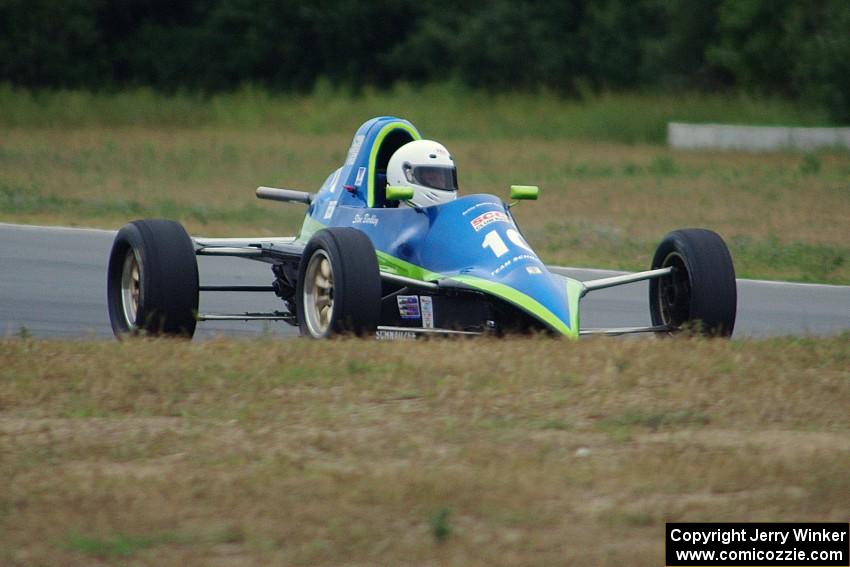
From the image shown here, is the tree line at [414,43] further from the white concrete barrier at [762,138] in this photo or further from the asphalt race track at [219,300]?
the asphalt race track at [219,300]

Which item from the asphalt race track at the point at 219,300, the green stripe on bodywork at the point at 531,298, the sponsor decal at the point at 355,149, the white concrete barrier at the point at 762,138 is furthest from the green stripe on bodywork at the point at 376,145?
the white concrete barrier at the point at 762,138

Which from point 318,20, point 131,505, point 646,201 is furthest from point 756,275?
point 318,20


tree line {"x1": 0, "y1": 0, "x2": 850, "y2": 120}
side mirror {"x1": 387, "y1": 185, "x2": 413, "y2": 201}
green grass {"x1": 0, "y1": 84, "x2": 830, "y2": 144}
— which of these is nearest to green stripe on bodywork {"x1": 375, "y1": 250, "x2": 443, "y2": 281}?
side mirror {"x1": 387, "y1": 185, "x2": 413, "y2": 201}

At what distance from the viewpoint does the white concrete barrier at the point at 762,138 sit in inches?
1082

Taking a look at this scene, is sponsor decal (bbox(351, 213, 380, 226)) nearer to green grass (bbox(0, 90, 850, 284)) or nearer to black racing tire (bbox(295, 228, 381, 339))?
black racing tire (bbox(295, 228, 381, 339))

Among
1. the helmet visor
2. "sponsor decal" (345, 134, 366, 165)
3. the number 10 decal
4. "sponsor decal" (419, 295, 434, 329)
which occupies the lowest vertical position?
"sponsor decal" (419, 295, 434, 329)

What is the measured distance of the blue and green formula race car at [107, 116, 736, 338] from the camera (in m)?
8.07

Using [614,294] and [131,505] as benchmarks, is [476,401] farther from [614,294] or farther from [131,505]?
[614,294]

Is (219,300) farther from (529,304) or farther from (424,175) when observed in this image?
(529,304)

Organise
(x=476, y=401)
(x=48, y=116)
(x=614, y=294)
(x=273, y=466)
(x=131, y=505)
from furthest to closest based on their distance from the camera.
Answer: (x=48, y=116), (x=614, y=294), (x=476, y=401), (x=273, y=466), (x=131, y=505)

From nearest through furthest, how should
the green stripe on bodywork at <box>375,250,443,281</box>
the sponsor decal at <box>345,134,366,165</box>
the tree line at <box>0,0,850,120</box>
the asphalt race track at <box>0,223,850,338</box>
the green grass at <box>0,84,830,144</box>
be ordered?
the green stripe on bodywork at <box>375,250,443,281</box> → the sponsor decal at <box>345,134,366,165</box> → the asphalt race track at <box>0,223,850,338</box> → the green grass at <box>0,84,830,144</box> → the tree line at <box>0,0,850,120</box>

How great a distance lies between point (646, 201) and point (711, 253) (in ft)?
40.9

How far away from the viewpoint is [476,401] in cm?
668

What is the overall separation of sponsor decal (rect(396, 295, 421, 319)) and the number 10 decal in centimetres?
52
